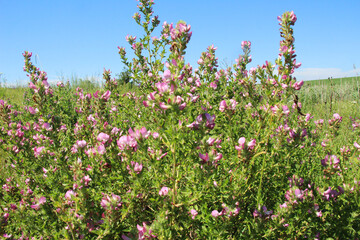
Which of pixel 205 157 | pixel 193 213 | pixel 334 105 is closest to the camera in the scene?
pixel 205 157

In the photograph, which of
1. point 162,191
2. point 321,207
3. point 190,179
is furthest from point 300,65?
point 162,191

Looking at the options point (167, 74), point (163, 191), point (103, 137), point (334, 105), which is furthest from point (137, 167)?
point (334, 105)

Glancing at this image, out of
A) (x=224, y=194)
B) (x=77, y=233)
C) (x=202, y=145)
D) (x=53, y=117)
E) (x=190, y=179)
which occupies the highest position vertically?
(x=53, y=117)

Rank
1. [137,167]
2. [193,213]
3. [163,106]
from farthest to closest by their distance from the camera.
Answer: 1. [193,213]
2. [137,167]
3. [163,106]

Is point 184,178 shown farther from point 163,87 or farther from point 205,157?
point 163,87

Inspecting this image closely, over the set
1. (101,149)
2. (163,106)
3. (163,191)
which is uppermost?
(163,106)

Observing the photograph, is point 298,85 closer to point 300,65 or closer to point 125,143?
point 300,65

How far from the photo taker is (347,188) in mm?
2088

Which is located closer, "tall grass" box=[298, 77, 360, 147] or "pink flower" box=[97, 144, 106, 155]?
"pink flower" box=[97, 144, 106, 155]

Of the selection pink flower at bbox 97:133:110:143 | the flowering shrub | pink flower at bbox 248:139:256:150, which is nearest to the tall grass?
the flowering shrub

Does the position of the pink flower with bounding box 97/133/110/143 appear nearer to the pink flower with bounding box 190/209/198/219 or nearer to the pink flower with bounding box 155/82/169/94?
the pink flower with bounding box 155/82/169/94

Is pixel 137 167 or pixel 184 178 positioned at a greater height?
pixel 137 167

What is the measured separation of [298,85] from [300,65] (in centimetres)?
24

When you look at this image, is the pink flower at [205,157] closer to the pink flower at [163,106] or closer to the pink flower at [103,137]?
the pink flower at [163,106]
